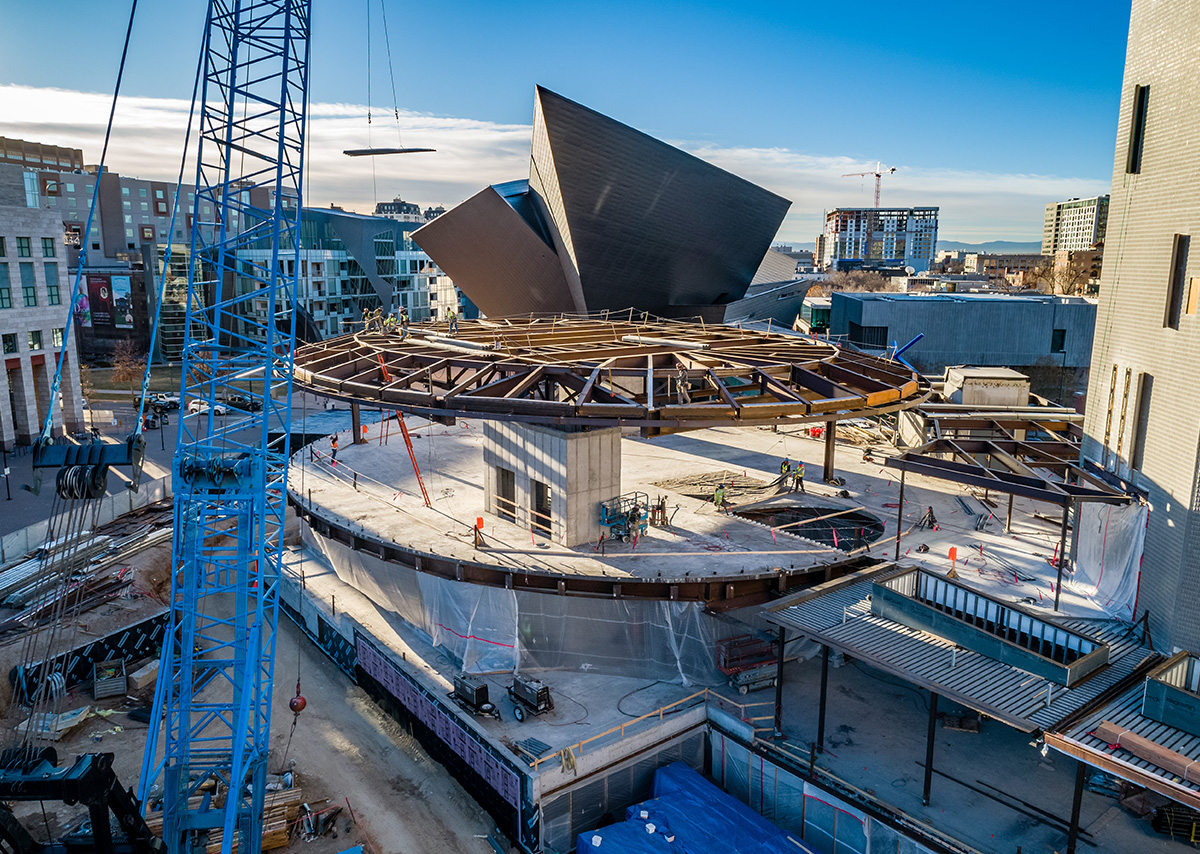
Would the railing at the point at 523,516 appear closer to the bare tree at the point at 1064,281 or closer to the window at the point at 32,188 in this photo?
the window at the point at 32,188

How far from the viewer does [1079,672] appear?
19656mm

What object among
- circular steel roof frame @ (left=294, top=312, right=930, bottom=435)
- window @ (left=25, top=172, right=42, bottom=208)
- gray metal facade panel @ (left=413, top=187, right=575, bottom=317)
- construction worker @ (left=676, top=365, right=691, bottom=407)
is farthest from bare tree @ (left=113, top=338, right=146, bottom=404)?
construction worker @ (left=676, top=365, right=691, bottom=407)

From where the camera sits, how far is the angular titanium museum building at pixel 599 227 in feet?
169

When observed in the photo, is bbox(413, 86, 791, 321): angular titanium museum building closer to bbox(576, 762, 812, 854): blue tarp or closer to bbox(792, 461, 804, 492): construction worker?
bbox(792, 461, 804, 492): construction worker

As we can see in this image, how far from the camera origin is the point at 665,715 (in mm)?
26109

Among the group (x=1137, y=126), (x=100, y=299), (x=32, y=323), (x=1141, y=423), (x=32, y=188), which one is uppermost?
(x=32, y=188)

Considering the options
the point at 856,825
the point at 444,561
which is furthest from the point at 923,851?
the point at 444,561

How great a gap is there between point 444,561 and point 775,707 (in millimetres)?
12849

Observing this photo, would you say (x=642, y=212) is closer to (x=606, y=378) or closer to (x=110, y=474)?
(x=606, y=378)

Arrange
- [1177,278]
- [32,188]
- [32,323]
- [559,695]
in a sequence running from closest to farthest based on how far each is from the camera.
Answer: [1177,278]
[559,695]
[32,323]
[32,188]

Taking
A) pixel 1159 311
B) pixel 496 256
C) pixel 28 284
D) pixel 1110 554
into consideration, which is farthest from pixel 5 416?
pixel 1159 311

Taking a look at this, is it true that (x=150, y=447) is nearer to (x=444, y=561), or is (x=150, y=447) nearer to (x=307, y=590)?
(x=307, y=590)

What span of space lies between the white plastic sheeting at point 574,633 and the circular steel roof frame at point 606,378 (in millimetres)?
6561

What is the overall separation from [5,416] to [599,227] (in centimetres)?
4379
